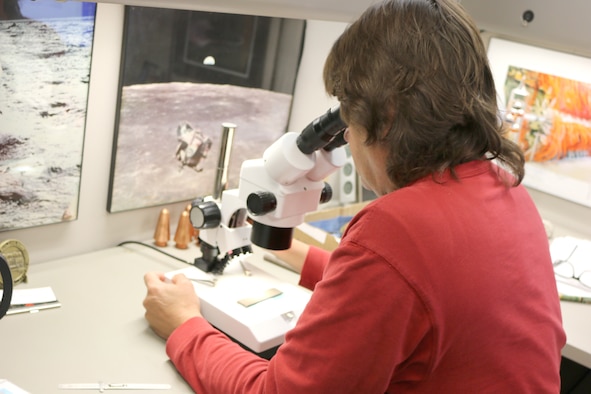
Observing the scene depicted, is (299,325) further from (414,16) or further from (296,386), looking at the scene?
(414,16)

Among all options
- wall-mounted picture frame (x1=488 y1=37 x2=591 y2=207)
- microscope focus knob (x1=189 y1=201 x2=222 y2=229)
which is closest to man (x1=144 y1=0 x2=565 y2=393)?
microscope focus knob (x1=189 y1=201 x2=222 y2=229)

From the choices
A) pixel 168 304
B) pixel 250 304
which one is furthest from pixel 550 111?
pixel 168 304

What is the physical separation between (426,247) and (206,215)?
759 mm

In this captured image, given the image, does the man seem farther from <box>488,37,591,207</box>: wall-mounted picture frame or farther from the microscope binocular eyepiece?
<box>488,37,591,207</box>: wall-mounted picture frame

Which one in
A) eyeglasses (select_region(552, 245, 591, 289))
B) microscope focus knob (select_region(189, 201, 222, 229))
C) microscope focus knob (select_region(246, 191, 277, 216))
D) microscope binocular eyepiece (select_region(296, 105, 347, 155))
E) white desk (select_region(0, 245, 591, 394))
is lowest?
white desk (select_region(0, 245, 591, 394))

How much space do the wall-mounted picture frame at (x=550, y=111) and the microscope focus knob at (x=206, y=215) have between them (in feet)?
3.83

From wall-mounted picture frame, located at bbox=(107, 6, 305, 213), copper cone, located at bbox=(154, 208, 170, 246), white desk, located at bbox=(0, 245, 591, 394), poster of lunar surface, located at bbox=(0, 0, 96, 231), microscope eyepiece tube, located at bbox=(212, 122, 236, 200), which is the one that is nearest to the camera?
white desk, located at bbox=(0, 245, 591, 394)

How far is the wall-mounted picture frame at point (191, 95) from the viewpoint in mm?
1886

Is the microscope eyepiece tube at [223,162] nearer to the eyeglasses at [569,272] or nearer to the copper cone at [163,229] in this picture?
the copper cone at [163,229]

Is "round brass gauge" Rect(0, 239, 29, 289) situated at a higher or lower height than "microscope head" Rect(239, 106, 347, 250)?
lower

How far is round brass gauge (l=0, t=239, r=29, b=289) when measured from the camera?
65.5 inches

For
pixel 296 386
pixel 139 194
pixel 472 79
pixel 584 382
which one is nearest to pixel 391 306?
pixel 296 386

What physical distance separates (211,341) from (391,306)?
1.58 ft

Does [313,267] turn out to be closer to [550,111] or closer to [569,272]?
[569,272]
